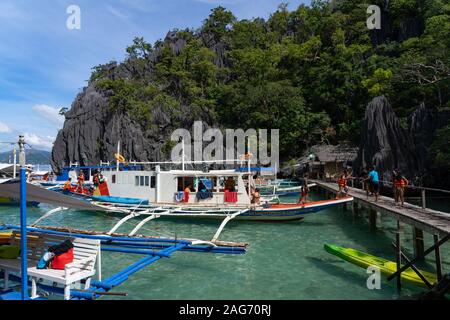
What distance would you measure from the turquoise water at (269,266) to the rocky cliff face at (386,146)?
1403 cm

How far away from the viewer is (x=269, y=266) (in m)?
12.2

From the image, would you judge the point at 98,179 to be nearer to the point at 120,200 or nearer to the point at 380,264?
the point at 120,200

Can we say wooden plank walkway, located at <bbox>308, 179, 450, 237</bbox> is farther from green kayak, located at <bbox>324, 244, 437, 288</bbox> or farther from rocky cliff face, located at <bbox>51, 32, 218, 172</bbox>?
rocky cliff face, located at <bbox>51, 32, 218, 172</bbox>

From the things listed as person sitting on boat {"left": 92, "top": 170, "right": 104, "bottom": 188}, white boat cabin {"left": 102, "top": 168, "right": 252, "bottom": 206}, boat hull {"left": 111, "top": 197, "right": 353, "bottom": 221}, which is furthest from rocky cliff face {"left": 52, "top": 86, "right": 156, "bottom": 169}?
boat hull {"left": 111, "top": 197, "right": 353, "bottom": 221}

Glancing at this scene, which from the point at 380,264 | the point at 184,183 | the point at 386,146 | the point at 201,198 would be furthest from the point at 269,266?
the point at 386,146

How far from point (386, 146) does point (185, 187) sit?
72.1 feet

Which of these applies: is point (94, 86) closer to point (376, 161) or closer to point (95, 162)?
point (95, 162)

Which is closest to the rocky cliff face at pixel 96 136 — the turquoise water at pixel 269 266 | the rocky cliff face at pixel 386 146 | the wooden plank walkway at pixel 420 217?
the rocky cliff face at pixel 386 146

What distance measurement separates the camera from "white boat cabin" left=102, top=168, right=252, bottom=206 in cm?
1939

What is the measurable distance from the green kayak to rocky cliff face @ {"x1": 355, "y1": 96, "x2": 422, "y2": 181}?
872 inches

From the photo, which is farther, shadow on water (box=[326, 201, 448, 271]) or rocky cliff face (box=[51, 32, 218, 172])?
rocky cliff face (box=[51, 32, 218, 172])

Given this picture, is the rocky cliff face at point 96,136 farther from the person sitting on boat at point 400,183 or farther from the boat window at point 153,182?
the person sitting on boat at point 400,183

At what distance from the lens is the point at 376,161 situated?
3209 centimetres

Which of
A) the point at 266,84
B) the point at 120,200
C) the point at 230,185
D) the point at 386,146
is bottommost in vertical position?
the point at 120,200
